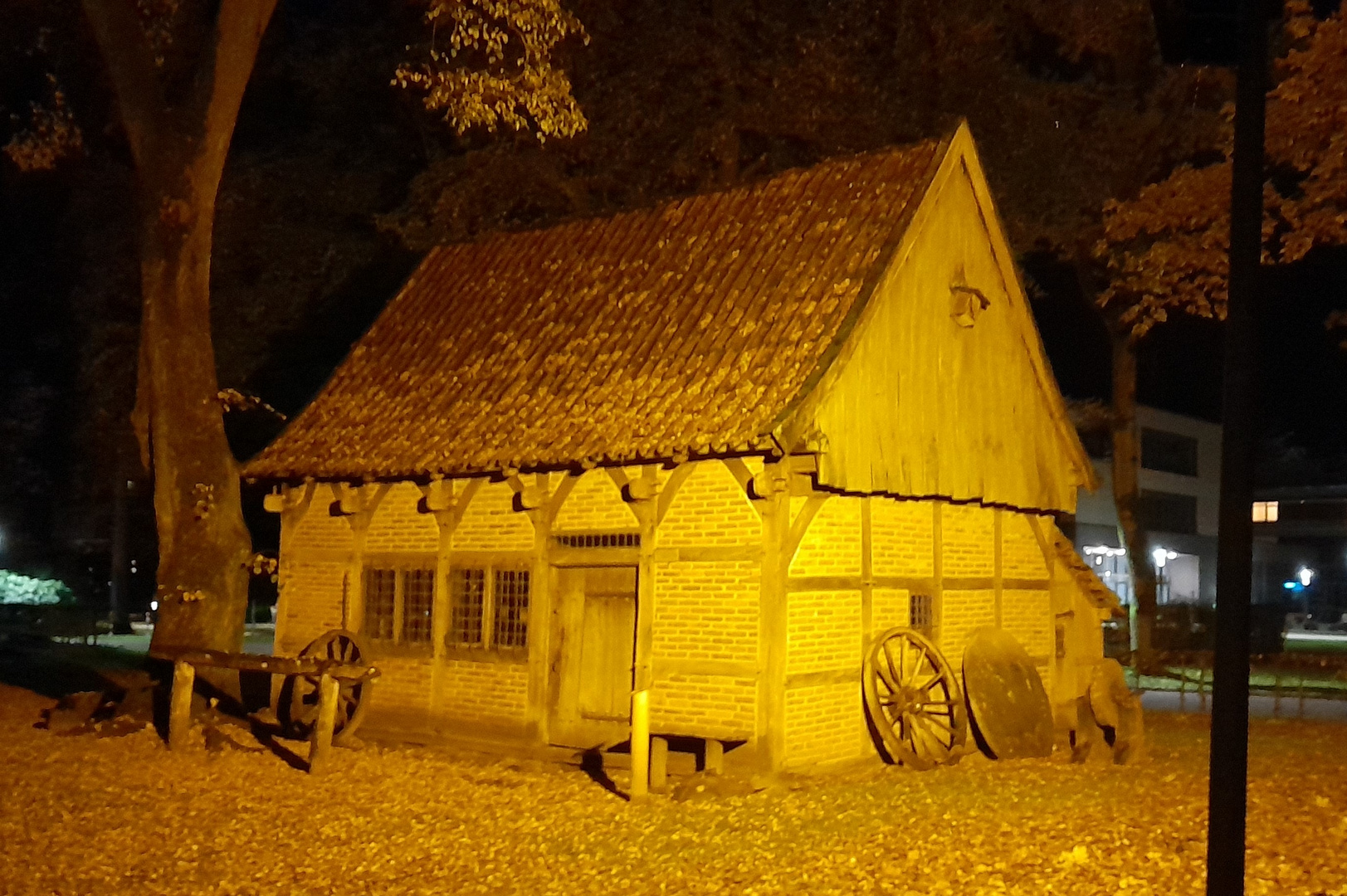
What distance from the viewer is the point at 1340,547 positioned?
63.6 m

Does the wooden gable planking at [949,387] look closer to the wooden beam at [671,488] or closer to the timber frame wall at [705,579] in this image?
the timber frame wall at [705,579]

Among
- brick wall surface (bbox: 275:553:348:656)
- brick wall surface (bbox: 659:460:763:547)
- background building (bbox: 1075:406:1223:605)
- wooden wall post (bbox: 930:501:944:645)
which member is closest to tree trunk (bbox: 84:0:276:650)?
brick wall surface (bbox: 275:553:348:656)

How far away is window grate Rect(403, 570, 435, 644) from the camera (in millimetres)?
15898

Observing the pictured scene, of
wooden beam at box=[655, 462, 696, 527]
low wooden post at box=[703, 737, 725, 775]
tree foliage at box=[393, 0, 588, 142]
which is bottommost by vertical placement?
low wooden post at box=[703, 737, 725, 775]

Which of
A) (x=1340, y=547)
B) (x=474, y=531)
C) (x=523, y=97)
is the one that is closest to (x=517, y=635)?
(x=474, y=531)

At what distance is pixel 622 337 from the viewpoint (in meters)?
15.3

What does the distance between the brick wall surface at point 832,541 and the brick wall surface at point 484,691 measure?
3.59 m

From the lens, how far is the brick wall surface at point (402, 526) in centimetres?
1584

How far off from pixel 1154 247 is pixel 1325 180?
4.35 meters

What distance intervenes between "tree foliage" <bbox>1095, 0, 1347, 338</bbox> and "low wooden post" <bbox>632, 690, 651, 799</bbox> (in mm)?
9794

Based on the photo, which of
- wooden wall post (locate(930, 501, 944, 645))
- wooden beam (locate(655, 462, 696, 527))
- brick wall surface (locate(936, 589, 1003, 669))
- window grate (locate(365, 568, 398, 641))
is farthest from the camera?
window grate (locate(365, 568, 398, 641))

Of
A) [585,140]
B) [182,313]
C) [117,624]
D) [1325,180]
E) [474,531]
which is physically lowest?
[117,624]

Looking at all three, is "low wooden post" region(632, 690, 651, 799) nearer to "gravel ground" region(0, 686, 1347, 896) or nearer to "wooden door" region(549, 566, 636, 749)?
"gravel ground" region(0, 686, 1347, 896)

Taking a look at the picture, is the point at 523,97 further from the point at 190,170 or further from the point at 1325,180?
the point at 1325,180
